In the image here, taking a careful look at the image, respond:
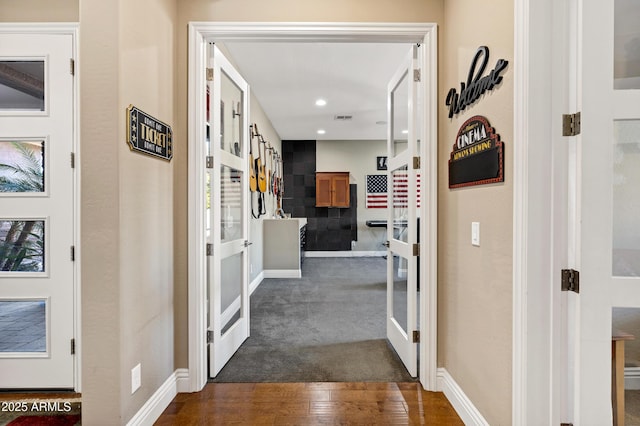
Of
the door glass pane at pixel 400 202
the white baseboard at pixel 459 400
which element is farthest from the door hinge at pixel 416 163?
the white baseboard at pixel 459 400

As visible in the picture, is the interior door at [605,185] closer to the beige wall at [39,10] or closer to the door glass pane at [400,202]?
the door glass pane at [400,202]

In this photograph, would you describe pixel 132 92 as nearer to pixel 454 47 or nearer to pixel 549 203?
pixel 454 47

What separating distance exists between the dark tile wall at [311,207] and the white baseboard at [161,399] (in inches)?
251

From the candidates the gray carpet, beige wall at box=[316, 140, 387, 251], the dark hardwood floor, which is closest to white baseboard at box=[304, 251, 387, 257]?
beige wall at box=[316, 140, 387, 251]

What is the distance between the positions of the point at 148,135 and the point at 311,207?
22.2 ft

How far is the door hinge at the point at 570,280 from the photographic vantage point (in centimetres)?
136

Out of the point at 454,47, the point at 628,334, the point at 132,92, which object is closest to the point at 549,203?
the point at 628,334

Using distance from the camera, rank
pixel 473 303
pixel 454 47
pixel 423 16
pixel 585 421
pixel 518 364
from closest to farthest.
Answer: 1. pixel 585 421
2. pixel 518 364
3. pixel 473 303
4. pixel 454 47
5. pixel 423 16

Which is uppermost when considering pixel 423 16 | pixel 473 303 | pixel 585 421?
pixel 423 16

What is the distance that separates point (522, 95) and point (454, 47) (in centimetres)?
88

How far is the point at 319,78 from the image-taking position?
4332 mm

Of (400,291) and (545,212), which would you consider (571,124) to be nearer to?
(545,212)

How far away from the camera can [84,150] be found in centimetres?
161

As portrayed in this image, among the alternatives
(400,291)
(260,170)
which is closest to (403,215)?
(400,291)
